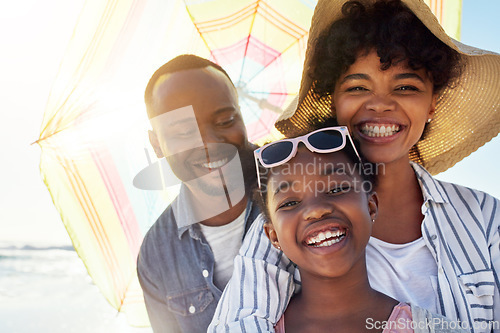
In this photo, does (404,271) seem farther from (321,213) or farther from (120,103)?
(120,103)

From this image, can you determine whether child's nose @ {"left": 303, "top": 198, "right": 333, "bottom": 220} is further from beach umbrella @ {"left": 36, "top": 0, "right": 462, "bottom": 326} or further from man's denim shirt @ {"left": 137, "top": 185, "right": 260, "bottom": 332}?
beach umbrella @ {"left": 36, "top": 0, "right": 462, "bottom": 326}

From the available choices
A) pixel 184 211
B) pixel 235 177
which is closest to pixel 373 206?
pixel 235 177

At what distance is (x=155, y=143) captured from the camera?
267 centimetres

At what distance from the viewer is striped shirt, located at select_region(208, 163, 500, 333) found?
183cm

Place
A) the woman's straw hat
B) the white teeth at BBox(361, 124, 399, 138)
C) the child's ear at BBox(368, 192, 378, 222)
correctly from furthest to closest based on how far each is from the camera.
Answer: the woman's straw hat → the white teeth at BBox(361, 124, 399, 138) → the child's ear at BBox(368, 192, 378, 222)

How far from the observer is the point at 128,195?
273 centimetres

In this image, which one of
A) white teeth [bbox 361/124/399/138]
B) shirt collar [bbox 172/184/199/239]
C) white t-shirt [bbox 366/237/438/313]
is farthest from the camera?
shirt collar [bbox 172/184/199/239]

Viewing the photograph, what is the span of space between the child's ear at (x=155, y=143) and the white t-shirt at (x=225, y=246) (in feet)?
1.74

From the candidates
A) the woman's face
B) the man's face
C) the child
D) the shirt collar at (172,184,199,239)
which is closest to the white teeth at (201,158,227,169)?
the man's face

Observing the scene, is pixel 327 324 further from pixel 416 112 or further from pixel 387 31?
pixel 387 31

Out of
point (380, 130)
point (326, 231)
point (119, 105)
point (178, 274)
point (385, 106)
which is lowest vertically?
point (178, 274)

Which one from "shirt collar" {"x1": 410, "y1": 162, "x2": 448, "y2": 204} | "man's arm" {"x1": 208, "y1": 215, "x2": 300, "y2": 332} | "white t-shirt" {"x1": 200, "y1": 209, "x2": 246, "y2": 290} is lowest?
"white t-shirt" {"x1": 200, "y1": 209, "x2": 246, "y2": 290}

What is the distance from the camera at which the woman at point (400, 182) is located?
188 centimetres

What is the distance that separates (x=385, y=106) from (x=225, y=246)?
116cm
